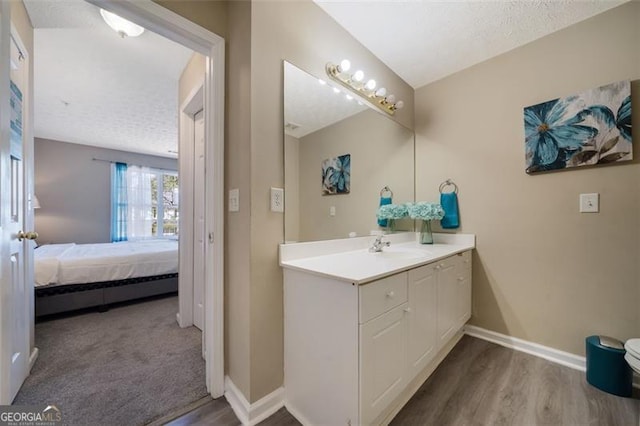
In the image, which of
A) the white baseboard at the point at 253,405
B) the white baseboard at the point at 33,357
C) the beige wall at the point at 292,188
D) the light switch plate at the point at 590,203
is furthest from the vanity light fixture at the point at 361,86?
the white baseboard at the point at 33,357

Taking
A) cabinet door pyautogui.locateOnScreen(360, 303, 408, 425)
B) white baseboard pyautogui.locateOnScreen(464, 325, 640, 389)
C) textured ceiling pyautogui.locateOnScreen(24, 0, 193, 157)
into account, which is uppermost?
textured ceiling pyautogui.locateOnScreen(24, 0, 193, 157)

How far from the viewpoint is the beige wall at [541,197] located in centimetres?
154

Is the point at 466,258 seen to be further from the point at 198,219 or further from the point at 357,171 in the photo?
the point at 198,219

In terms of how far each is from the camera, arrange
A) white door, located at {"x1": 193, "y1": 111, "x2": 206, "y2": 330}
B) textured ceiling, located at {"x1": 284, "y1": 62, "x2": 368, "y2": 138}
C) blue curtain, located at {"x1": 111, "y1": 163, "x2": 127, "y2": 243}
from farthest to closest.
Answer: blue curtain, located at {"x1": 111, "y1": 163, "x2": 127, "y2": 243} → white door, located at {"x1": 193, "y1": 111, "x2": 206, "y2": 330} → textured ceiling, located at {"x1": 284, "y1": 62, "x2": 368, "y2": 138}

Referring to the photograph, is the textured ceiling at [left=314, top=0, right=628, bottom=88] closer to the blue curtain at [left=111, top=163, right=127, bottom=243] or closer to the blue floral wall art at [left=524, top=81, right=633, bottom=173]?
the blue floral wall art at [left=524, top=81, right=633, bottom=173]

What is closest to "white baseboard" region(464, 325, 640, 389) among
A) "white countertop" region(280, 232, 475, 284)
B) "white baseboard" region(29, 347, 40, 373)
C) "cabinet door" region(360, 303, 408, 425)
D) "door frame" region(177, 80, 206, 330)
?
"white countertop" region(280, 232, 475, 284)

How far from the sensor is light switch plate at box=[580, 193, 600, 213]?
1602 millimetres

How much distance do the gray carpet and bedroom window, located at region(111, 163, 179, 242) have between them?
9.10 feet

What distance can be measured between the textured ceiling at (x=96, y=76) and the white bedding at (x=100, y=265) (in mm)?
1801

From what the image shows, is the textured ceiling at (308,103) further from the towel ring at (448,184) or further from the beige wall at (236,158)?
the towel ring at (448,184)

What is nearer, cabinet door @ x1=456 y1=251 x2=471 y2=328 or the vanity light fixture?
the vanity light fixture

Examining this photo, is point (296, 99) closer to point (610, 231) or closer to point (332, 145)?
point (332, 145)

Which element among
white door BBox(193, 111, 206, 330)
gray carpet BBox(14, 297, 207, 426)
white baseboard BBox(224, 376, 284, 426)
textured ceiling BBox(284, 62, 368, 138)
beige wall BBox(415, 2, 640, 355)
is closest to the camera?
white baseboard BBox(224, 376, 284, 426)

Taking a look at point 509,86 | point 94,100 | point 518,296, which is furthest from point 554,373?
point 94,100
